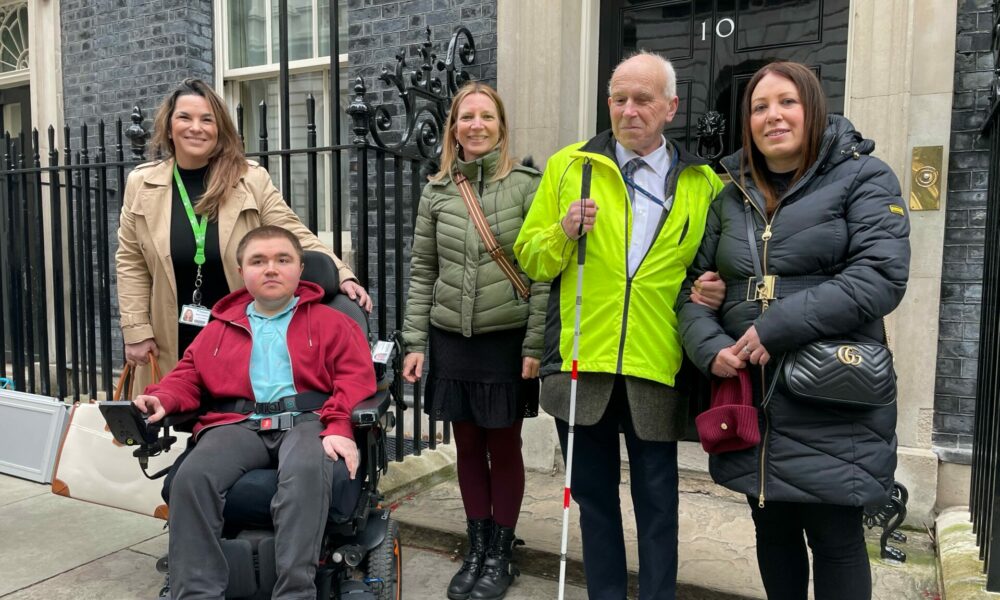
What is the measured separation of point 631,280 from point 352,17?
378 centimetres

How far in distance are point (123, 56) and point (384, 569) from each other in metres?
5.63

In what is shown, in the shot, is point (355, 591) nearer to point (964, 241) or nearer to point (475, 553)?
point (475, 553)

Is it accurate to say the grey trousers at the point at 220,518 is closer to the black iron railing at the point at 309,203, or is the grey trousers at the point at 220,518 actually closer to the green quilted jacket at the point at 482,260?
the green quilted jacket at the point at 482,260

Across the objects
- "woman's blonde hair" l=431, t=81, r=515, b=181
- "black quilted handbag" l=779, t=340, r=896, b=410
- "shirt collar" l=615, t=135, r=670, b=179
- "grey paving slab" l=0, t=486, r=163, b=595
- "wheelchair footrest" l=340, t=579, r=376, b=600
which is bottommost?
"grey paving slab" l=0, t=486, r=163, b=595

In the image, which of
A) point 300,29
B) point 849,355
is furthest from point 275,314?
point 300,29

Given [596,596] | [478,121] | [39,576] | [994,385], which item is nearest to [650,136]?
[478,121]

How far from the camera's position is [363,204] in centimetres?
353

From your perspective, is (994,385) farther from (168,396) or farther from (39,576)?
(39,576)

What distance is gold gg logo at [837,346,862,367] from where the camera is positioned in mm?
1816

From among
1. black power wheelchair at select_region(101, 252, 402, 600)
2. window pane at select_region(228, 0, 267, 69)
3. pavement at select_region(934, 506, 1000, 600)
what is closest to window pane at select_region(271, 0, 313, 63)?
window pane at select_region(228, 0, 267, 69)

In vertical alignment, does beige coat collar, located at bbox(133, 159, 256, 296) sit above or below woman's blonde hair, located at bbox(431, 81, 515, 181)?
below

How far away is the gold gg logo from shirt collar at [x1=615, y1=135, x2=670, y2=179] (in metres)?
0.78

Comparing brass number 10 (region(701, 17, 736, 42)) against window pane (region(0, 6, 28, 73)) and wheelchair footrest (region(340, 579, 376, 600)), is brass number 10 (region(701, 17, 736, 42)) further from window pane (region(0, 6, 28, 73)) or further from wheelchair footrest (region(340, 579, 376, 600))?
window pane (region(0, 6, 28, 73))

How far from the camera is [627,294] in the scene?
220 cm
